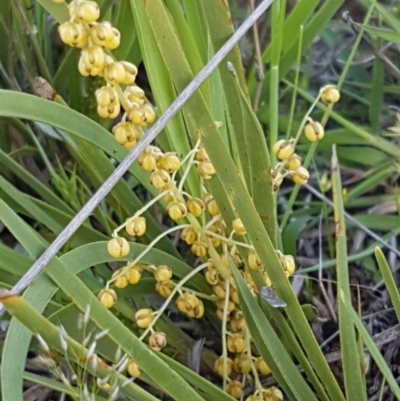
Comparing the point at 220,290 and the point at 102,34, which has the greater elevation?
the point at 102,34

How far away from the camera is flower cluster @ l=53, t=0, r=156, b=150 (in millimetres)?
429

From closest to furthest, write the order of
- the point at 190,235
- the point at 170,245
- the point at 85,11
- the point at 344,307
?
the point at 85,11, the point at 344,307, the point at 190,235, the point at 170,245

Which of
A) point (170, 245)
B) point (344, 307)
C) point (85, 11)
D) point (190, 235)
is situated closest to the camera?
point (85, 11)

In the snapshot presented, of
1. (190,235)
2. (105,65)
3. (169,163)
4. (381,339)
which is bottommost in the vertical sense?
(381,339)

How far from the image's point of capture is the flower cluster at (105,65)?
1.41 ft

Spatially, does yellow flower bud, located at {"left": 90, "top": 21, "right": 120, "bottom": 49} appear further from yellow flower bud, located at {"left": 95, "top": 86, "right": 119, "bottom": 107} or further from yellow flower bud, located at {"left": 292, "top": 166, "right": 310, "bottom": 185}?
yellow flower bud, located at {"left": 292, "top": 166, "right": 310, "bottom": 185}

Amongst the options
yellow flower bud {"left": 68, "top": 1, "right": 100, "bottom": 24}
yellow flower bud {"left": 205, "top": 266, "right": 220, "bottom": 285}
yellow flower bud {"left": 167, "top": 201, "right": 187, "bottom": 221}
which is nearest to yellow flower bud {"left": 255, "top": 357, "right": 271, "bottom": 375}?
yellow flower bud {"left": 205, "top": 266, "right": 220, "bottom": 285}

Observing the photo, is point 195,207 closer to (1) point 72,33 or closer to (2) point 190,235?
(2) point 190,235

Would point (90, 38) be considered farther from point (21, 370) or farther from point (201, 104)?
point (21, 370)

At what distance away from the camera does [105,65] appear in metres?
0.47

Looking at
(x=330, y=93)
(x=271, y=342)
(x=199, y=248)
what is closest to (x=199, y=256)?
(x=199, y=248)

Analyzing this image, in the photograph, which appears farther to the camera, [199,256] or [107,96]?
[199,256]

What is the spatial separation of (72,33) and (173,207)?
0.20 meters

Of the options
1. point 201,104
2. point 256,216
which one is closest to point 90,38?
point 201,104
